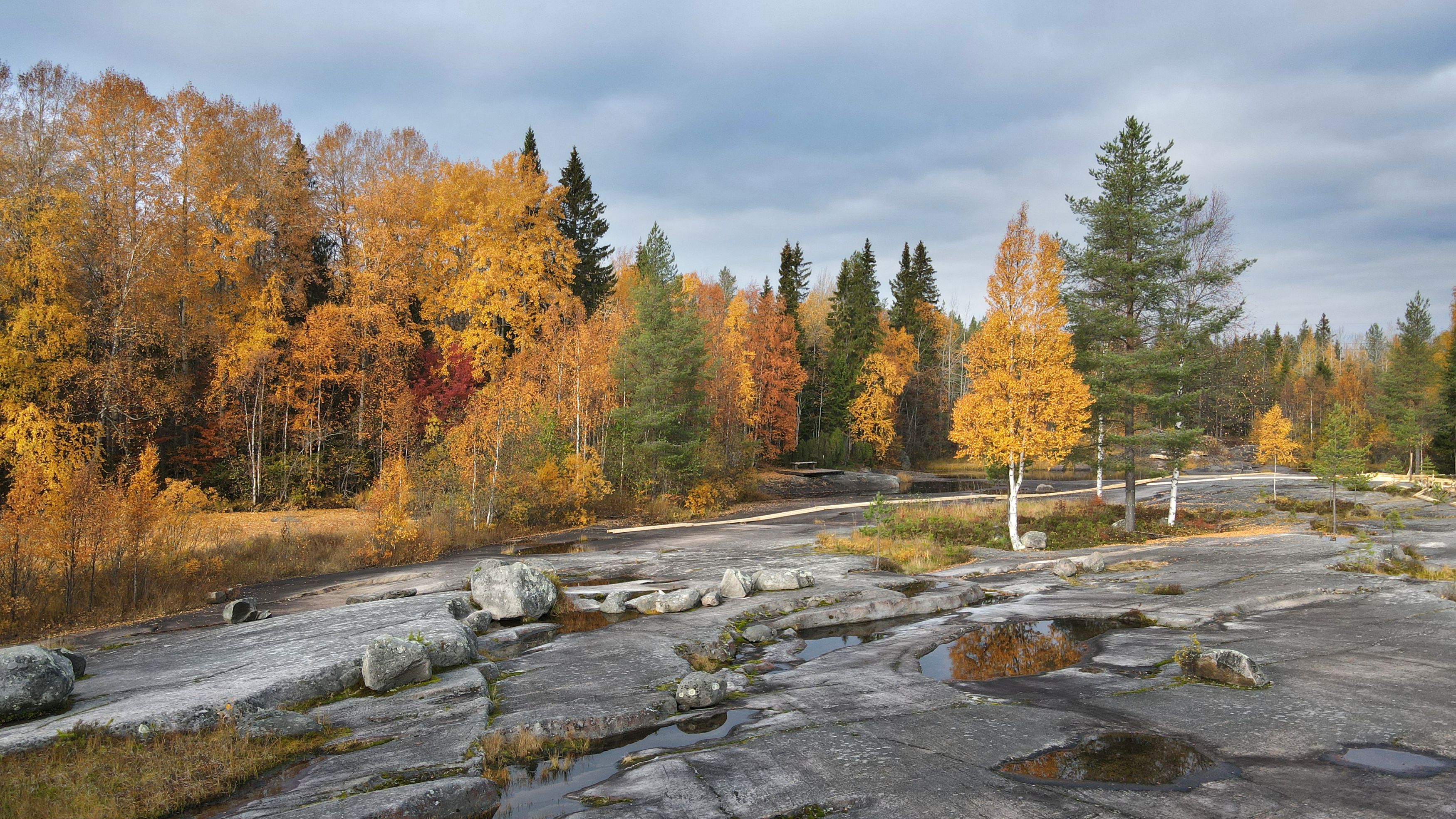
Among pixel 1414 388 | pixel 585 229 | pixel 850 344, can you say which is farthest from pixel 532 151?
pixel 1414 388

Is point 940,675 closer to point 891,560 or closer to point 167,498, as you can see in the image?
point 891,560

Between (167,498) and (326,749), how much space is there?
13.7m

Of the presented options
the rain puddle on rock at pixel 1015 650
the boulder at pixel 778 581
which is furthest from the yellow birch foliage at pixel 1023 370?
the rain puddle on rock at pixel 1015 650

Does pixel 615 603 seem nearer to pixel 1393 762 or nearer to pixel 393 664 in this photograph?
pixel 393 664

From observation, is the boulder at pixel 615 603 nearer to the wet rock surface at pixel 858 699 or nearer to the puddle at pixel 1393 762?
the wet rock surface at pixel 858 699

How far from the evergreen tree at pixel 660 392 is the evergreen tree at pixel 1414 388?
173ft

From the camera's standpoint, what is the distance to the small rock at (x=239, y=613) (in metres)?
12.8

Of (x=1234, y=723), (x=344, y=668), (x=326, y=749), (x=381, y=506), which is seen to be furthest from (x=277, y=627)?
(x=1234, y=723)

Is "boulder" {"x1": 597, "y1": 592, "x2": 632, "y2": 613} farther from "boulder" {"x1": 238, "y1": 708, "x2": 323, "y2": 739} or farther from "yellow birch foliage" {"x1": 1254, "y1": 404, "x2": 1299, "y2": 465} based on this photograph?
"yellow birch foliage" {"x1": 1254, "y1": 404, "x2": 1299, "y2": 465}

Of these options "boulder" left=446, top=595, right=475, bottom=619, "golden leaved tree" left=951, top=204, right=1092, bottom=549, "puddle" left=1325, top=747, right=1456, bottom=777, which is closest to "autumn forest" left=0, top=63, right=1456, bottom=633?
"golden leaved tree" left=951, top=204, right=1092, bottom=549

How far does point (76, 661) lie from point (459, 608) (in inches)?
205

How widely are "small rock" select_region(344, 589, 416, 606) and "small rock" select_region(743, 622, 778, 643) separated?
737 centimetres

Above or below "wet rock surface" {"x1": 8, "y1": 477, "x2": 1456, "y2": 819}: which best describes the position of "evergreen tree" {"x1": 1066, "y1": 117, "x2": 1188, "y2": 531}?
above

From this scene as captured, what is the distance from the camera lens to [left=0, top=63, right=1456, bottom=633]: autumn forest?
21.1m
